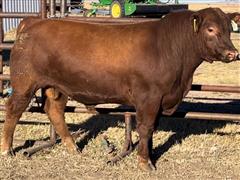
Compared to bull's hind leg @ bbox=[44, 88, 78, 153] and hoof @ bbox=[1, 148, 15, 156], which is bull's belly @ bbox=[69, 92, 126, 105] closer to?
bull's hind leg @ bbox=[44, 88, 78, 153]

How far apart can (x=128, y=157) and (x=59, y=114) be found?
2.92 ft

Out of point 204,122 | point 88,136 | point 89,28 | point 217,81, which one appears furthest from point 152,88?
point 217,81

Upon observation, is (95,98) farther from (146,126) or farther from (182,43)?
(182,43)

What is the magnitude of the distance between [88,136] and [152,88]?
1.68 meters

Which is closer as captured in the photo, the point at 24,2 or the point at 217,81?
the point at 217,81

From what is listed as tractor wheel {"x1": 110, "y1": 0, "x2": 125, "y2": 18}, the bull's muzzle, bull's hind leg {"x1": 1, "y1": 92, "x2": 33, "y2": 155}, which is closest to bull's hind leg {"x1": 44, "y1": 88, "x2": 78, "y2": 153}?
bull's hind leg {"x1": 1, "y1": 92, "x2": 33, "y2": 155}

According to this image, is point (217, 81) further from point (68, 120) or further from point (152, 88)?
point (152, 88)

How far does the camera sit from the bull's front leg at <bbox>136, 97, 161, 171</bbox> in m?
4.73

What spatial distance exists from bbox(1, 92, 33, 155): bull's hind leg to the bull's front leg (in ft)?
3.89

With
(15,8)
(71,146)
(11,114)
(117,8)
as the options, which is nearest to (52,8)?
(11,114)

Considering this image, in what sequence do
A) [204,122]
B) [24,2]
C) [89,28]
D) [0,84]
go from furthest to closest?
1. [24,2]
2. [0,84]
3. [204,122]
4. [89,28]

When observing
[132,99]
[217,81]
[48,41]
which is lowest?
[217,81]

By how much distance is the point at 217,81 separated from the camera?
10.1 meters

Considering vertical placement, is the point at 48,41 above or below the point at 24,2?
above
